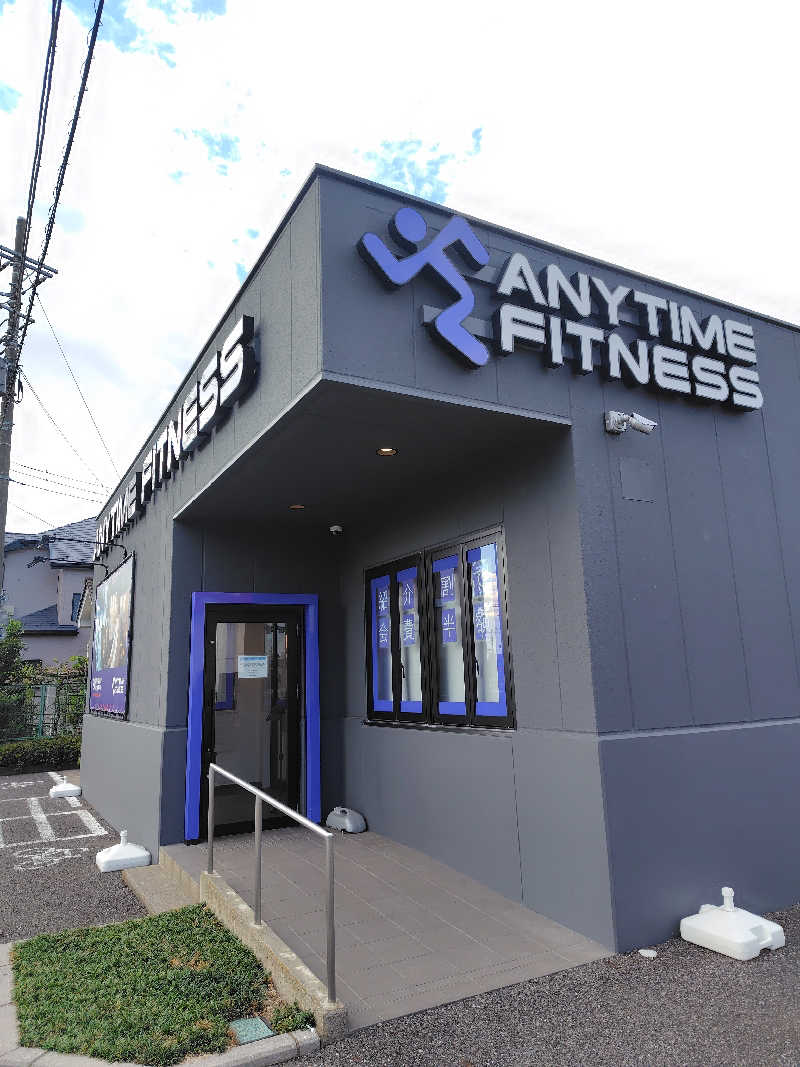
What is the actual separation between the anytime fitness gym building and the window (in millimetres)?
28

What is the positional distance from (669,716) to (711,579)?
1049 millimetres

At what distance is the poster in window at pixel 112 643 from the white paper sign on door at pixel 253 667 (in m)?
2.15

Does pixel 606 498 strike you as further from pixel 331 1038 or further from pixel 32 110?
pixel 32 110

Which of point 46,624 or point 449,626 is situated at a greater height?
point 46,624

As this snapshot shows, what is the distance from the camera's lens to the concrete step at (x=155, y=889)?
4716 millimetres

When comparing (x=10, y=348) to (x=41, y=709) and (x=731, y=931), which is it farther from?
(x=731, y=931)

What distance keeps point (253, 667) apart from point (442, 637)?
2269 mm

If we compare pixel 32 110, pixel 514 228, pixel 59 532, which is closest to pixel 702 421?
pixel 514 228

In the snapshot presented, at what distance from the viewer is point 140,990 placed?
317 cm

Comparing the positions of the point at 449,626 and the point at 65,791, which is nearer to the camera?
the point at 449,626

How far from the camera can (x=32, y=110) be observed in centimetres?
551

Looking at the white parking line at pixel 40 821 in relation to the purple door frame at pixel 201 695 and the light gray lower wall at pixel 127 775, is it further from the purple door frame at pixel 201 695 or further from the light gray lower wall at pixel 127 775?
the purple door frame at pixel 201 695

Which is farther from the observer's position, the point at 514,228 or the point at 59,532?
the point at 59,532

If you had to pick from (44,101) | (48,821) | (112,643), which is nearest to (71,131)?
(44,101)
